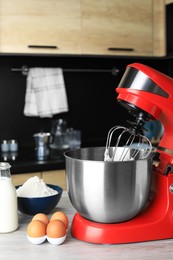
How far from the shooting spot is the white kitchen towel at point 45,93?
2.88 metres

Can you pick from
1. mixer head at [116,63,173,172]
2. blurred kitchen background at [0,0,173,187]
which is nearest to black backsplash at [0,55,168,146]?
blurred kitchen background at [0,0,173,187]

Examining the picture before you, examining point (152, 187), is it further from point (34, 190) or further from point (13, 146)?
point (13, 146)

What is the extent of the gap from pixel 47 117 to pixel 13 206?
1881 millimetres

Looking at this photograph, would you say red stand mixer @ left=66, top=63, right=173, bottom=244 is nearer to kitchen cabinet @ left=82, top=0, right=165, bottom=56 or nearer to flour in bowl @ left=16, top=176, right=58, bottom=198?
flour in bowl @ left=16, top=176, right=58, bottom=198

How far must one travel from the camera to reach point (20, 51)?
8.50ft

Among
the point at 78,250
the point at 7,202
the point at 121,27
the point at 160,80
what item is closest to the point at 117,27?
the point at 121,27

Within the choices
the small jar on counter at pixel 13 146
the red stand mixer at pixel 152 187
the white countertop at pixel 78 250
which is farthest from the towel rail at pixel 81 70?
the white countertop at pixel 78 250

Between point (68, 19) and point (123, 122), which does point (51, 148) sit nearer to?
point (123, 122)

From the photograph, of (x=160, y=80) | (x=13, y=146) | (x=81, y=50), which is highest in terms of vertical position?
(x=81, y=50)

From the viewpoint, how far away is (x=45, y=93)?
2.90 meters

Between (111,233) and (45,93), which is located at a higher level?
(45,93)

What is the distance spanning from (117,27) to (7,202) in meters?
2.01

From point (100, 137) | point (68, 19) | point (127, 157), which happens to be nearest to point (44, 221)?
point (127, 157)

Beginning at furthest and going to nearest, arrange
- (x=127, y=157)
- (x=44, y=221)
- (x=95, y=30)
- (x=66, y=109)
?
(x=66, y=109)
(x=95, y=30)
(x=127, y=157)
(x=44, y=221)
